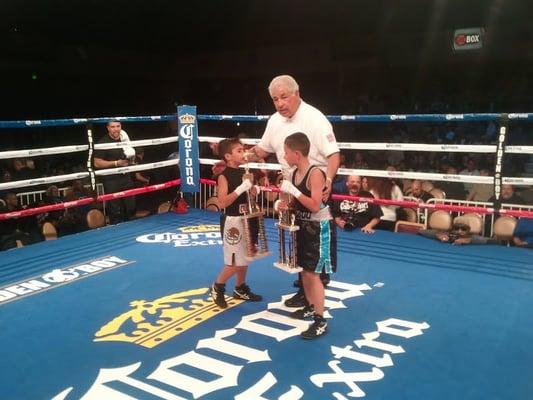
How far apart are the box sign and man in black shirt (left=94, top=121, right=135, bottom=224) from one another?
860 centimetres

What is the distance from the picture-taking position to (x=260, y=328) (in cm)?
278

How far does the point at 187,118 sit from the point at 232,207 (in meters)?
2.58

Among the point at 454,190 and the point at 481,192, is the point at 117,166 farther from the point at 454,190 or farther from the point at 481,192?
the point at 481,192

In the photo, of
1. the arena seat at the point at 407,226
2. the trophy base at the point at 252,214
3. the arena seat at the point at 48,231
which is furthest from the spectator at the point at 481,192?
the arena seat at the point at 48,231

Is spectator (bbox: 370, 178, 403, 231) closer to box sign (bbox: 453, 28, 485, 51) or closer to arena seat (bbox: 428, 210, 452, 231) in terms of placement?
arena seat (bbox: 428, 210, 452, 231)

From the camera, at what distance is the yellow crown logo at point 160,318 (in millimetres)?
2684

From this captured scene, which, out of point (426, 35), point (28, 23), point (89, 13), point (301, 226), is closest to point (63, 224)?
point (301, 226)

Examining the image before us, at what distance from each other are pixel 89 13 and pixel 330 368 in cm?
907

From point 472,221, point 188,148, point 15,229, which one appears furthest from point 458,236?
point 15,229

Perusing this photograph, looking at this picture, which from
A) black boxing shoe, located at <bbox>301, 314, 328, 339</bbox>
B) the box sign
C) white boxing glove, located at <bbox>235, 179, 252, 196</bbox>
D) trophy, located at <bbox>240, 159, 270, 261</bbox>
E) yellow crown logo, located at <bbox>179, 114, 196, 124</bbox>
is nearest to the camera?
black boxing shoe, located at <bbox>301, 314, 328, 339</bbox>

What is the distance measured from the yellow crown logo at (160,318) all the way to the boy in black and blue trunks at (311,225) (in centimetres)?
63

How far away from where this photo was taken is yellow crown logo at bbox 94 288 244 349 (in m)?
2.68

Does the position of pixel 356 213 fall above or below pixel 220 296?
above

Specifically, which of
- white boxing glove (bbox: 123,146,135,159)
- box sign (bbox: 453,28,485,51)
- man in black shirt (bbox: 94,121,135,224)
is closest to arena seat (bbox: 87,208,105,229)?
man in black shirt (bbox: 94,121,135,224)
